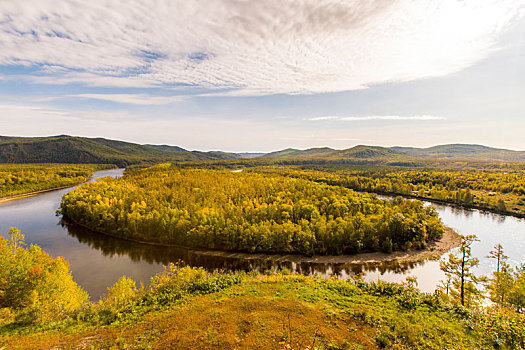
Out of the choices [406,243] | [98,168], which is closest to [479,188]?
[406,243]

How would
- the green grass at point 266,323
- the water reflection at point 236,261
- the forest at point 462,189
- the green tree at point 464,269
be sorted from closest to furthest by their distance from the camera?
1. the green grass at point 266,323
2. the green tree at point 464,269
3. the water reflection at point 236,261
4. the forest at point 462,189

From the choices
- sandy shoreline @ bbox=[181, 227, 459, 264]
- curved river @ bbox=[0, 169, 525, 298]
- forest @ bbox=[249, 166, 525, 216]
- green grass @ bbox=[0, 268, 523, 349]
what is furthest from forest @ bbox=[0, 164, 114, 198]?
forest @ bbox=[249, 166, 525, 216]

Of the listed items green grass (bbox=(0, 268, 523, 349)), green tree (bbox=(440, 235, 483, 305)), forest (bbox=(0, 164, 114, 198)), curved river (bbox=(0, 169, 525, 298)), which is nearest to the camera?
green grass (bbox=(0, 268, 523, 349))

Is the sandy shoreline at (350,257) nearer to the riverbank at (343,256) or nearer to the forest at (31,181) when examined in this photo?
the riverbank at (343,256)

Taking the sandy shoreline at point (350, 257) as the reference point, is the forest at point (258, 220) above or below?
above

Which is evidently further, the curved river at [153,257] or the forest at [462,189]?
the forest at [462,189]

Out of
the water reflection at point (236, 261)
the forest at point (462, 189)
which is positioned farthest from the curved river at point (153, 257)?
the forest at point (462, 189)

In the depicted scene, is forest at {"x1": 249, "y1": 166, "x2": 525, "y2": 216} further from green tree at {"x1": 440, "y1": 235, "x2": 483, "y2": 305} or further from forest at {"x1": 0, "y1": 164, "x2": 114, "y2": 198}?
forest at {"x1": 0, "y1": 164, "x2": 114, "y2": 198}
